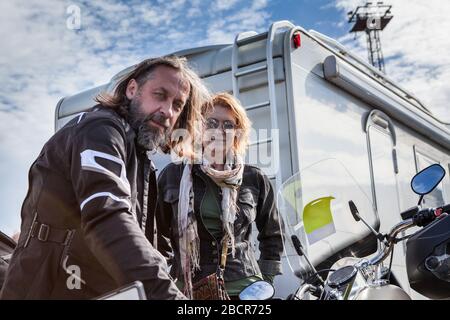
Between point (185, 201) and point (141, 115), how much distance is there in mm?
1039

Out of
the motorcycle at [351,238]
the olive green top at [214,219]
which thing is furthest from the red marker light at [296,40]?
the motorcycle at [351,238]

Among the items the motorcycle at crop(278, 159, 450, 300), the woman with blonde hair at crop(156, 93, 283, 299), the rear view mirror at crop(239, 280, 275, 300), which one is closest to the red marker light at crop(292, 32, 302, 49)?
the woman with blonde hair at crop(156, 93, 283, 299)

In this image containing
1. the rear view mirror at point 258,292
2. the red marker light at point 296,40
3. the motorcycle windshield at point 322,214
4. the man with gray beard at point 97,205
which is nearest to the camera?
the man with gray beard at point 97,205

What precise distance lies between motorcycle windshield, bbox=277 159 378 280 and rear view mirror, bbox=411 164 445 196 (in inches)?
7.5

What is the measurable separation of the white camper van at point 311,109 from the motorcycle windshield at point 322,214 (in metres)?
1.01

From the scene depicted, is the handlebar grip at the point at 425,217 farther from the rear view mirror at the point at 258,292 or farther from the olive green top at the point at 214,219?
the olive green top at the point at 214,219

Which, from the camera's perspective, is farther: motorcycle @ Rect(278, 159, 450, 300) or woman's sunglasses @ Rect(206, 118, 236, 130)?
woman's sunglasses @ Rect(206, 118, 236, 130)

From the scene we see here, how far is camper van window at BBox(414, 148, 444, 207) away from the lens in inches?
195

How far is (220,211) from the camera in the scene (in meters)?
2.77

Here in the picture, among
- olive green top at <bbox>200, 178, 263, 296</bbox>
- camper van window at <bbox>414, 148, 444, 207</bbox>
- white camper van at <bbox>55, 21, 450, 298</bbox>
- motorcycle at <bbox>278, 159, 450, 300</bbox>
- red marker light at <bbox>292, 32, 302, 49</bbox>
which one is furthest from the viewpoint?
camper van window at <bbox>414, 148, 444, 207</bbox>

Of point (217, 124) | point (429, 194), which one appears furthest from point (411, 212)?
point (429, 194)

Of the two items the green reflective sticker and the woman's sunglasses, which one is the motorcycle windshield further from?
the woman's sunglasses

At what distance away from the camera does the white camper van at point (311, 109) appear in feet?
11.2

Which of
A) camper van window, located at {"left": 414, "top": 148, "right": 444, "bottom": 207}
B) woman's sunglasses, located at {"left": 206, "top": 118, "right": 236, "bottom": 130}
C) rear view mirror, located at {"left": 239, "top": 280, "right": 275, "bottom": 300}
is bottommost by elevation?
rear view mirror, located at {"left": 239, "top": 280, "right": 275, "bottom": 300}
